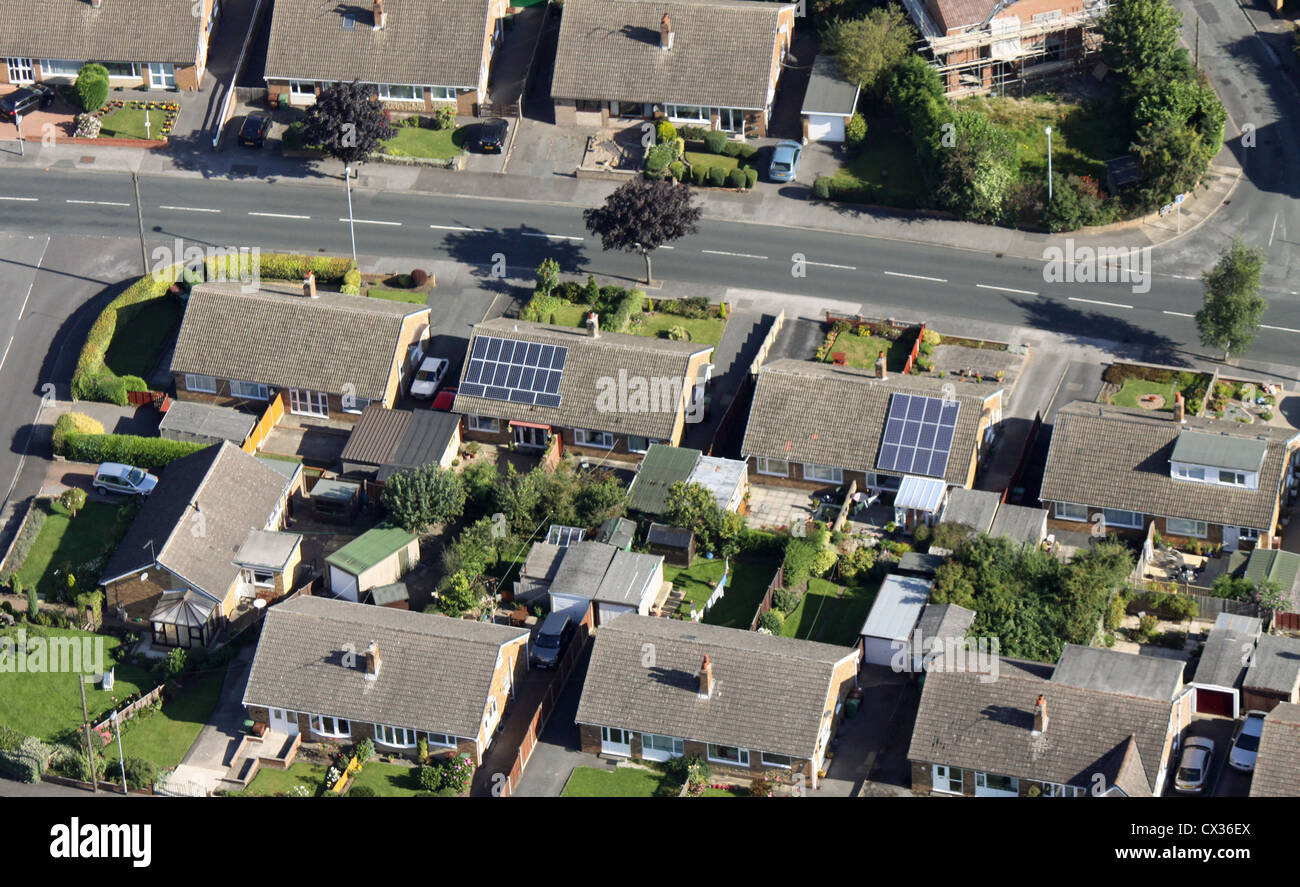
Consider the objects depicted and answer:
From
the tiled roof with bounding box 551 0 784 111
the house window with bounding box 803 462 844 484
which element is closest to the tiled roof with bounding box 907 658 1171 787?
the house window with bounding box 803 462 844 484

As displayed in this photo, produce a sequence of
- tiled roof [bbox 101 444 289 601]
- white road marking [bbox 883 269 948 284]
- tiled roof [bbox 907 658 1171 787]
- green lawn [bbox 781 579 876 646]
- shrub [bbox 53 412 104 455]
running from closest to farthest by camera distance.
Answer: tiled roof [bbox 907 658 1171 787] → green lawn [bbox 781 579 876 646] → tiled roof [bbox 101 444 289 601] → shrub [bbox 53 412 104 455] → white road marking [bbox 883 269 948 284]

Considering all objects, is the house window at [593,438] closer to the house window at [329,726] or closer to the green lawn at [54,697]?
the house window at [329,726]

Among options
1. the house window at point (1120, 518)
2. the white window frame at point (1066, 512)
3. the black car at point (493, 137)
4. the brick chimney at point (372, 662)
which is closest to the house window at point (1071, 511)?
the white window frame at point (1066, 512)

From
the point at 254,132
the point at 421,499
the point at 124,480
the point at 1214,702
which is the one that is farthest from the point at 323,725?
the point at 254,132

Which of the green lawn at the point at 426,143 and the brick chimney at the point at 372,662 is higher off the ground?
the green lawn at the point at 426,143

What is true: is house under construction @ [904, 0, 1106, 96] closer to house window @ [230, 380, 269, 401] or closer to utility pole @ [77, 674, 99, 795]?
house window @ [230, 380, 269, 401]

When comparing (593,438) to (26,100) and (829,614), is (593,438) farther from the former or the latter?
(26,100)
